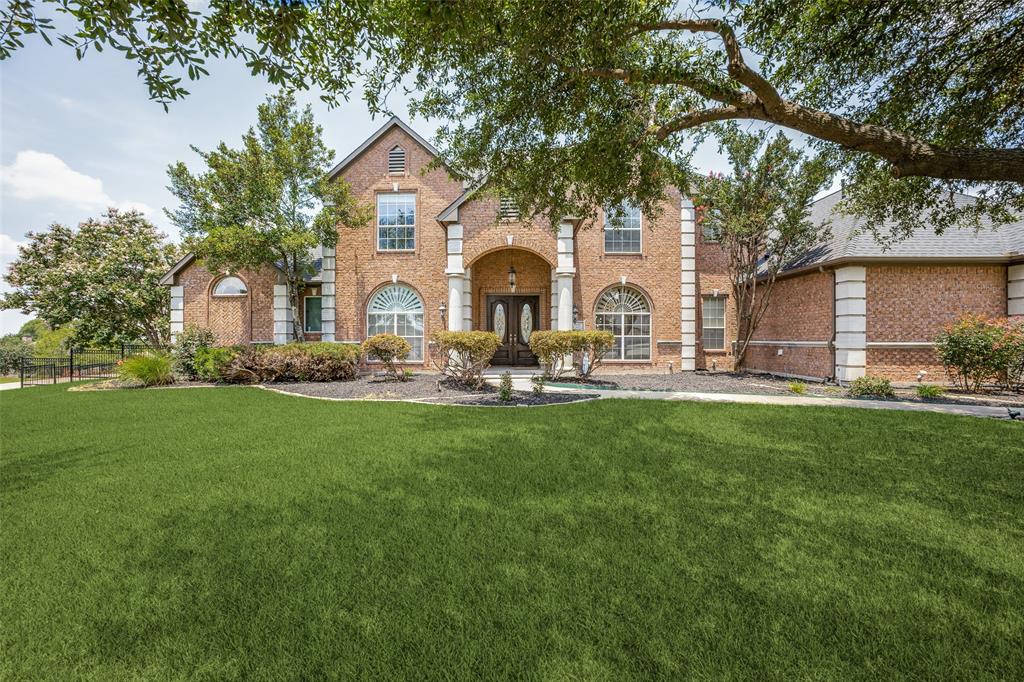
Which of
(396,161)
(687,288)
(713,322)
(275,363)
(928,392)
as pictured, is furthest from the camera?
(713,322)

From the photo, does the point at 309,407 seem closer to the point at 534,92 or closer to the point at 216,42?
the point at 216,42

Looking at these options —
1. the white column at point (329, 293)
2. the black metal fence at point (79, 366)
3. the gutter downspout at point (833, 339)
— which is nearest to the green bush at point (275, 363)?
the white column at point (329, 293)

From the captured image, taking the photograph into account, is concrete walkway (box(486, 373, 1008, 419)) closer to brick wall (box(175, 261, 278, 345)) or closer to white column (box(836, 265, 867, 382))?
white column (box(836, 265, 867, 382))

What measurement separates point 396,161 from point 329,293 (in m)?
5.56

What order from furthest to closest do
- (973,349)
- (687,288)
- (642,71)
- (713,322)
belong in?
(713,322) < (687,288) < (973,349) < (642,71)

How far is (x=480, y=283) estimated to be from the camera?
1680 cm

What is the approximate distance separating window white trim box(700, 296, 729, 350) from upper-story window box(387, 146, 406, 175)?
1252 cm

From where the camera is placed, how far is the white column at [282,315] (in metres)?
16.1

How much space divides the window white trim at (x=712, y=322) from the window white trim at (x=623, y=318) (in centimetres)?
258

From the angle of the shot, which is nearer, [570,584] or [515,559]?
[570,584]

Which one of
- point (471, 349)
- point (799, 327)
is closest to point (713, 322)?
point (799, 327)

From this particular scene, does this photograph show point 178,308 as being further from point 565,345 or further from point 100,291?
point 565,345

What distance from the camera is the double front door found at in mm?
16906

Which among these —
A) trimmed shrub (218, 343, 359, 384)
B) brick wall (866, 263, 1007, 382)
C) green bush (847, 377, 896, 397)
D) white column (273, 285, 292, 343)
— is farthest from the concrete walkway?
white column (273, 285, 292, 343)
